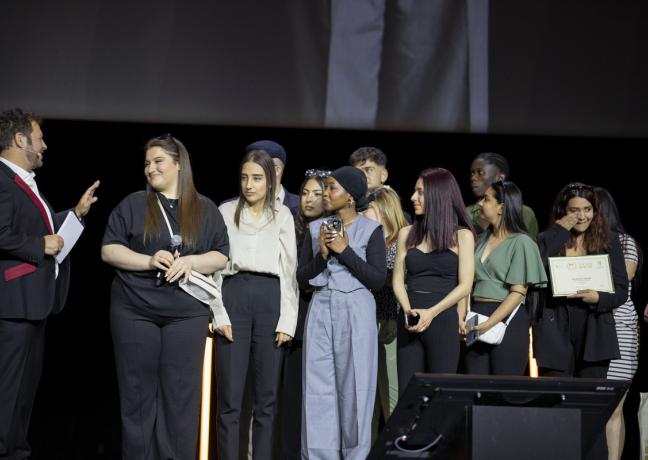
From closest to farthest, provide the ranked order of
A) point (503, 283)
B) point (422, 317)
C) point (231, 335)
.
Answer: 1. point (422, 317)
2. point (231, 335)
3. point (503, 283)

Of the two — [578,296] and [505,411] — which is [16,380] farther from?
[578,296]

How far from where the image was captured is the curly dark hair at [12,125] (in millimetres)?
3732

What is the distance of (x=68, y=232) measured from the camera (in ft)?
12.1

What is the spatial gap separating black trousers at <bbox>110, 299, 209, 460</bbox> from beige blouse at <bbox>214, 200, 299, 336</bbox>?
356 mm

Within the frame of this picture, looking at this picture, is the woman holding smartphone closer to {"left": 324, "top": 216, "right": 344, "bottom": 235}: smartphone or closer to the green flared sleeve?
the green flared sleeve

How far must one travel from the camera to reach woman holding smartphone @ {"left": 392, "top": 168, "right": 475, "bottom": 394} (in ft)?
12.0

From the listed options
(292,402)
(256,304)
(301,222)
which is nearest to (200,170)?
(301,222)

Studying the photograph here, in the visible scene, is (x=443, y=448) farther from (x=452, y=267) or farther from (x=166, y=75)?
(x=166, y=75)

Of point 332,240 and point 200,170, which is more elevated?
point 200,170

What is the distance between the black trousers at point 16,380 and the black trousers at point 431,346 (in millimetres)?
1604

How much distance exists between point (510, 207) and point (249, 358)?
1.44 m

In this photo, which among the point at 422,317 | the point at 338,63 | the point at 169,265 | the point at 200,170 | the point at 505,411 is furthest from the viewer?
the point at 200,170

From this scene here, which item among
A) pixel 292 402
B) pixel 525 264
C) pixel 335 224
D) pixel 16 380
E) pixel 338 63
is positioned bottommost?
pixel 292 402

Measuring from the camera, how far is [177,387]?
345cm
